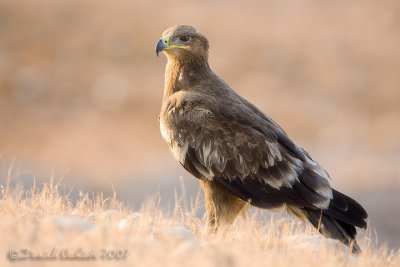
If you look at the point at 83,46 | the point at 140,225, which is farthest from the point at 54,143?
the point at 140,225

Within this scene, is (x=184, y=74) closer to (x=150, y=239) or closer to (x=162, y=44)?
(x=162, y=44)

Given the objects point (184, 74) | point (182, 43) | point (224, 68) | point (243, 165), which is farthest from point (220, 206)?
point (224, 68)

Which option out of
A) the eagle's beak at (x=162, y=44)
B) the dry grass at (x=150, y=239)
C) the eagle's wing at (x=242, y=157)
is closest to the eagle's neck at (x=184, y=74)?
the eagle's beak at (x=162, y=44)

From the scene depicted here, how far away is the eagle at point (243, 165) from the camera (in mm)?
8922

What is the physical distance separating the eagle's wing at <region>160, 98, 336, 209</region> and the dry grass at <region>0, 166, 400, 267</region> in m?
0.31

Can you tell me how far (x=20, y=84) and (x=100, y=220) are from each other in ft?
65.3

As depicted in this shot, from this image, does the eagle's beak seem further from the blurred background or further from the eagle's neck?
the blurred background

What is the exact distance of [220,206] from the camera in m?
8.97

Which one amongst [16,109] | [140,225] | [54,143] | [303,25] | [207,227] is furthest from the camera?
[303,25]

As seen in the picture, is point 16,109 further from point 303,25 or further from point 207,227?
point 207,227

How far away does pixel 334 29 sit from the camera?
30.6 metres

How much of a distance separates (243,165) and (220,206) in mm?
441

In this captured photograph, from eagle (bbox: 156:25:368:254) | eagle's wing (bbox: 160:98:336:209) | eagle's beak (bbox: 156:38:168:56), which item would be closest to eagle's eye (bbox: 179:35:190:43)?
eagle's beak (bbox: 156:38:168:56)

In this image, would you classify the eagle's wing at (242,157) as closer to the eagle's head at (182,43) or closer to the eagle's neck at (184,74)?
the eagle's neck at (184,74)
